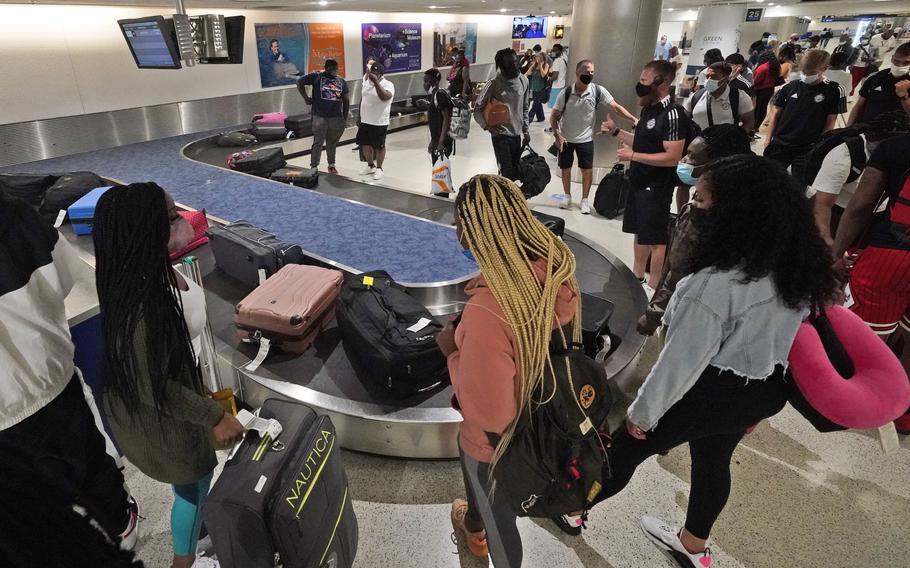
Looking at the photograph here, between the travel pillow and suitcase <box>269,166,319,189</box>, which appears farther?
suitcase <box>269,166,319,189</box>

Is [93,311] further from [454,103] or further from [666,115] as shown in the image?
[454,103]

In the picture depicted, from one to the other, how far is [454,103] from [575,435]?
18.3 feet

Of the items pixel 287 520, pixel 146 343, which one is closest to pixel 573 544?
pixel 287 520

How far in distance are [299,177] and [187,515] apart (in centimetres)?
553

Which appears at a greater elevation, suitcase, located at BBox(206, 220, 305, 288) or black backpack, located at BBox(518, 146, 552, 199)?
black backpack, located at BBox(518, 146, 552, 199)

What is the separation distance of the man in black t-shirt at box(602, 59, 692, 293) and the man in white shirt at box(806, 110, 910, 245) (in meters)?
0.97

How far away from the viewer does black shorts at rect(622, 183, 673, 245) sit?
4.06 metres

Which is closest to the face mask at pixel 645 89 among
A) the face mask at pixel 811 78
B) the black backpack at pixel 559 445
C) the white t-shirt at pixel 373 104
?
the face mask at pixel 811 78

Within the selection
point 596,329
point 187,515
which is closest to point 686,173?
point 596,329

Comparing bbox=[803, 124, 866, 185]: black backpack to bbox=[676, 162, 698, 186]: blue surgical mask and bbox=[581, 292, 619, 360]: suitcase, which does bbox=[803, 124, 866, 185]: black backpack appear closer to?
bbox=[676, 162, 698, 186]: blue surgical mask

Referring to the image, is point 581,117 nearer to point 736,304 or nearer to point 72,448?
point 736,304

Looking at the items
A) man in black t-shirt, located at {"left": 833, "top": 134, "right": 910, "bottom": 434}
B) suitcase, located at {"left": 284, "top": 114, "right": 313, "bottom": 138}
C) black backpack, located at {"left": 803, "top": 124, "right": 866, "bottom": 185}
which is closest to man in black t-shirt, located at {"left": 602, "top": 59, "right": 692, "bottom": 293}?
black backpack, located at {"left": 803, "top": 124, "right": 866, "bottom": 185}

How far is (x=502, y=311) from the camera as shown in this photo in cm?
139

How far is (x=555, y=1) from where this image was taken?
13195 mm
